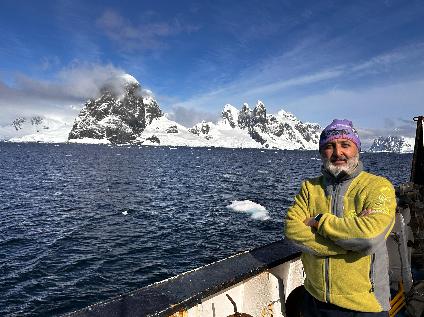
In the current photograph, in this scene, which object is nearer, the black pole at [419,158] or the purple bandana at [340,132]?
the purple bandana at [340,132]

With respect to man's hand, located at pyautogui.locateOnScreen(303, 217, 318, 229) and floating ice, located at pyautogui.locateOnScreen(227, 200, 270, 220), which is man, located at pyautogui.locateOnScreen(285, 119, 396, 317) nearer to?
man's hand, located at pyautogui.locateOnScreen(303, 217, 318, 229)

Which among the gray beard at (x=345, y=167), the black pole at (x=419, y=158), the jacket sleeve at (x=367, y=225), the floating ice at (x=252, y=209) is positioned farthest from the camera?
the floating ice at (x=252, y=209)

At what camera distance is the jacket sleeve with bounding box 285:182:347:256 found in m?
3.17

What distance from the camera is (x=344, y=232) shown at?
9.78 ft

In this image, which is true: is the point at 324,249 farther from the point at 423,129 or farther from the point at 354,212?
the point at 423,129

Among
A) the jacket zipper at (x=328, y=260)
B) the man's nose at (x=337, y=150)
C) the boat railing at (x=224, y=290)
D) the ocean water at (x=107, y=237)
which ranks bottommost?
the ocean water at (x=107, y=237)

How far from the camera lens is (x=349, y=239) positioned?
296cm

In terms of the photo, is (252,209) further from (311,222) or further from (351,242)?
(351,242)

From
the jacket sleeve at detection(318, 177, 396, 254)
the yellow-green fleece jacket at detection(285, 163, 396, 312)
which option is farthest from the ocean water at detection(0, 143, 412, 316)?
the jacket sleeve at detection(318, 177, 396, 254)

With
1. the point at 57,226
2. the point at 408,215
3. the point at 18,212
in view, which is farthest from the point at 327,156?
the point at 18,212

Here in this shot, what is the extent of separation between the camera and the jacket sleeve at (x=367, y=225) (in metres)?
2.93

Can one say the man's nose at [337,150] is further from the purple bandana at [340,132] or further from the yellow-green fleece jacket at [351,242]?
the yellow-green fleece jacket at [351,242]

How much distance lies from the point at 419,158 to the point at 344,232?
592 centimetres

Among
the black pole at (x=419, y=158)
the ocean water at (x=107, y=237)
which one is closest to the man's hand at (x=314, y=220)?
the black pole at (x=419, y=158)
